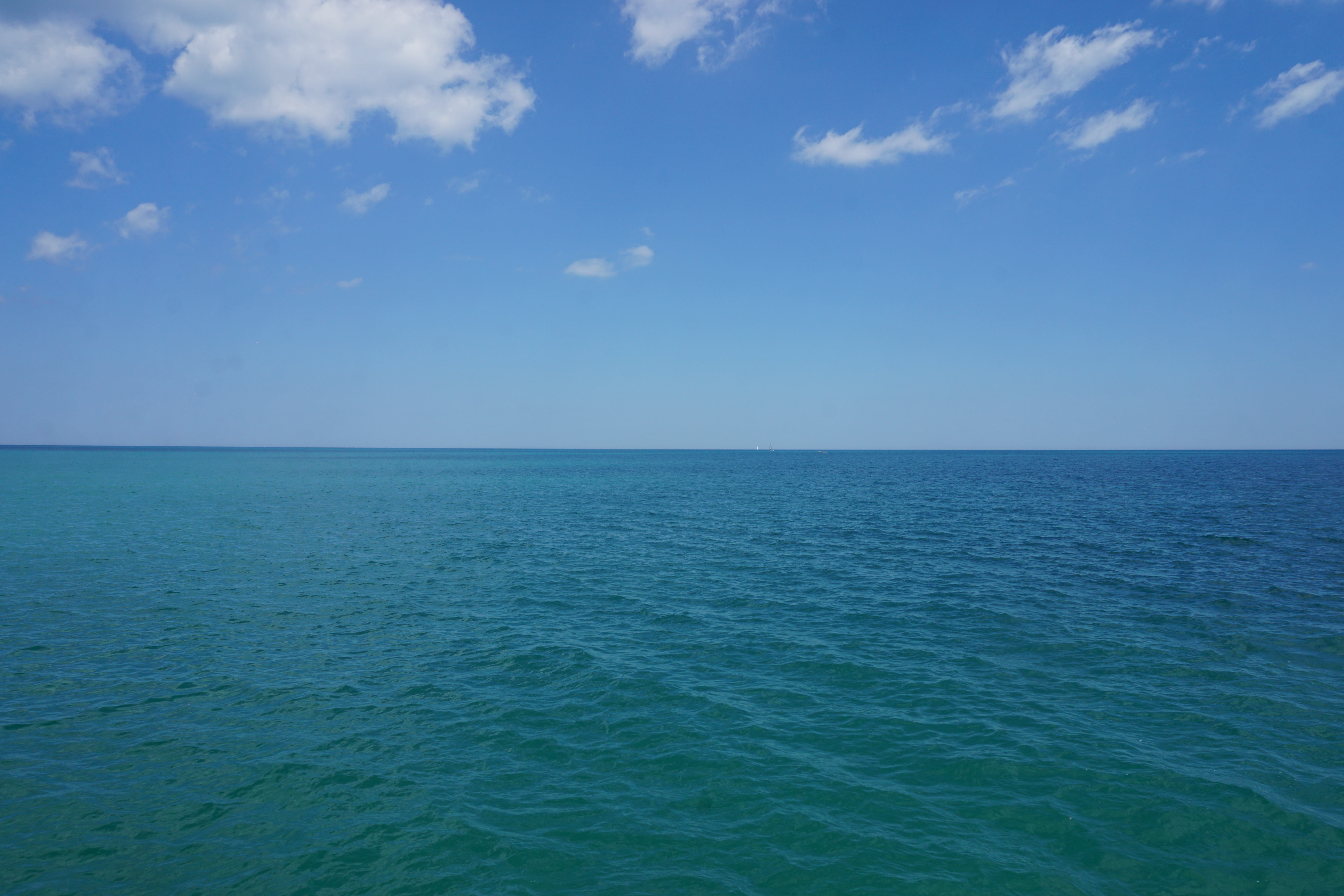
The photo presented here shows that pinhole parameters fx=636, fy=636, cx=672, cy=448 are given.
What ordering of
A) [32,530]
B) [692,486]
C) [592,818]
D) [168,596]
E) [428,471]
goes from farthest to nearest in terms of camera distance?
[428,471] → [692,486] → [32,530] → [168,596] → [592,818]

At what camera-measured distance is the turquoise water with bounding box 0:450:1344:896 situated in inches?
486

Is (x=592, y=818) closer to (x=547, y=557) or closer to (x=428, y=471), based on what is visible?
(x=547, y=557)

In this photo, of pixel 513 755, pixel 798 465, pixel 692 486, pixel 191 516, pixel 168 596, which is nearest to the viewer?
pixel 513 755

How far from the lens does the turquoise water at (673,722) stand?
1235cm

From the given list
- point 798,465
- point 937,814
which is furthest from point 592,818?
point 798,465

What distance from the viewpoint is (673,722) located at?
17984 millimetres

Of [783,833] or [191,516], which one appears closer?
[783,833]

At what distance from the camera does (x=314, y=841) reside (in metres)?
12.9

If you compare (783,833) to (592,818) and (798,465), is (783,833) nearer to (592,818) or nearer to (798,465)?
(592,818)

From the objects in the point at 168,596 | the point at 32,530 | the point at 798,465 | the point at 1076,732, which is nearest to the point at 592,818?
the point at 1076,732

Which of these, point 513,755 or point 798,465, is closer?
point 513,755

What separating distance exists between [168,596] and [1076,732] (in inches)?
1482

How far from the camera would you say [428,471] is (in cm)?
16338

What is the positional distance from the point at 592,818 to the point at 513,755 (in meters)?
3.48
